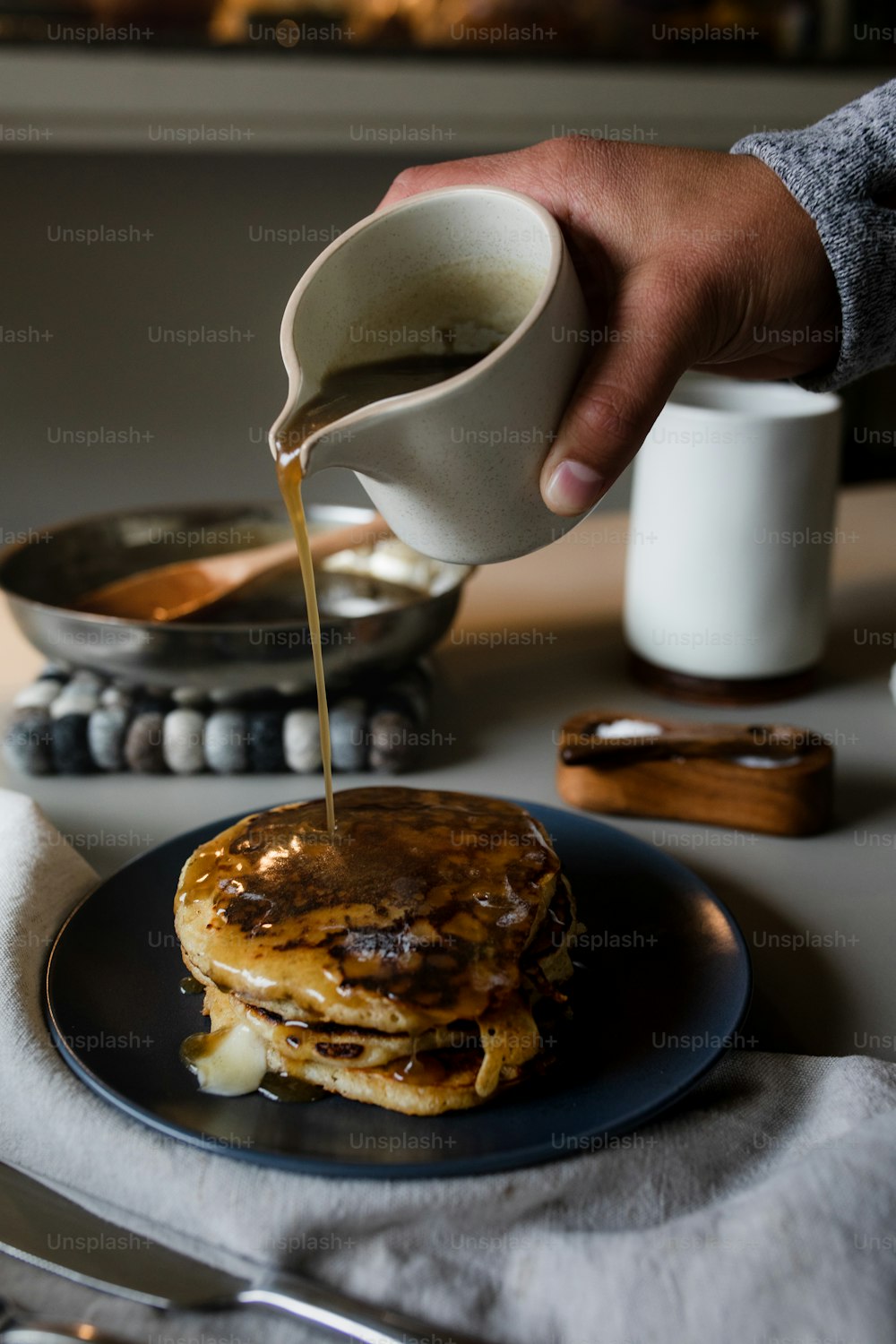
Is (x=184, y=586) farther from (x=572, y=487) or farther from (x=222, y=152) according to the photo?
(x=222, y=152)

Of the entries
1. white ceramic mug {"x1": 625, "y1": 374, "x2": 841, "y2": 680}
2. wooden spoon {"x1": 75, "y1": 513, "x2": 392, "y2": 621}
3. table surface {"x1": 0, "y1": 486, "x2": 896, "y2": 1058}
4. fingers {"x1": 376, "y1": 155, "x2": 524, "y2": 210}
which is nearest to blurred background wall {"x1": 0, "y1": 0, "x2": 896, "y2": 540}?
table surface {"x1": 0, "y1": 486, "x2": 896, "y2": 1058}

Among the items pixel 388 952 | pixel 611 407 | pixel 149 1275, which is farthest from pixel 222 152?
pixel 149 1275

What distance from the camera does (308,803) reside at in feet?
3.06

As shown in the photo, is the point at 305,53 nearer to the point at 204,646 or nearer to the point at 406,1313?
the point at 204,646

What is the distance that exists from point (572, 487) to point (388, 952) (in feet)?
1.05

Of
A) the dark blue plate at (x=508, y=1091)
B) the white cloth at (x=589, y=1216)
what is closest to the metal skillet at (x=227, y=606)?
the dark blue plate at (x=508, y=1091)

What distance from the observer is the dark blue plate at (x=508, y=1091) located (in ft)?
2.21

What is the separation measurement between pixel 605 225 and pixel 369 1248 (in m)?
0.68

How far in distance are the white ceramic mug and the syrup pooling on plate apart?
1.35 feet

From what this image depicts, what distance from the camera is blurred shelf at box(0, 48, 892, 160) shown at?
226 centimetres

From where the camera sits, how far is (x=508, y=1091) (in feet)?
2.39

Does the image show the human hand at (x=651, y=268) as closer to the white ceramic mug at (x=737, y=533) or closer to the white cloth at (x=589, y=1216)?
the white ceramic mug at (x=737, y=533)

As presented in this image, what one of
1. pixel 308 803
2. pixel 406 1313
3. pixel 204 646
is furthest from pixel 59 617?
pixel 406 1313

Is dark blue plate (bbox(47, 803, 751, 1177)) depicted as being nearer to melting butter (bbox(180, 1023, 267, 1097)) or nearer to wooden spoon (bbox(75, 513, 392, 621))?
melting butter (bbox(180, 1023, 267, 1097))
